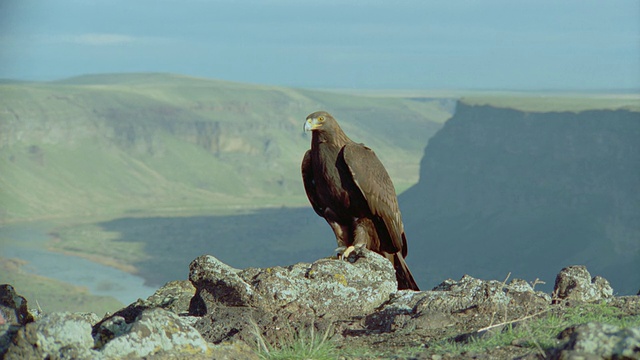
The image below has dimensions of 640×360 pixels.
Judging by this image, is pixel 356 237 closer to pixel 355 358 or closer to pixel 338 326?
pixel 338 326

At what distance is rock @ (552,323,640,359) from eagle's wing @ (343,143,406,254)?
7.19 m

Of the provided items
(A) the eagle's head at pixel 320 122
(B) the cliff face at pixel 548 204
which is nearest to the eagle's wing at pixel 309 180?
(A) the eagle's head at pixel 320 122

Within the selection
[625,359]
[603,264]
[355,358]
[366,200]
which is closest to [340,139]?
[366,200]

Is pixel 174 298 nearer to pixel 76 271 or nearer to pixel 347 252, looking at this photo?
pixel 347 252

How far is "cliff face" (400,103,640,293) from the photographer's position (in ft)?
522

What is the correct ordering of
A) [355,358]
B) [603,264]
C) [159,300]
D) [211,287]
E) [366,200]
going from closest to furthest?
[355,358]
[211,287]
[159,300]
[366,200]
[603,264]

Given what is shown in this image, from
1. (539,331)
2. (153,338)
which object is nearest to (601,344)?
(539,331)

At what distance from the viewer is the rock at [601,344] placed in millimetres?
5910

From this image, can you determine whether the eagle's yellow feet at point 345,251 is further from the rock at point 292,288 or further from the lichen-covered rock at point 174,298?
the lichen-covered rock at point 174,298

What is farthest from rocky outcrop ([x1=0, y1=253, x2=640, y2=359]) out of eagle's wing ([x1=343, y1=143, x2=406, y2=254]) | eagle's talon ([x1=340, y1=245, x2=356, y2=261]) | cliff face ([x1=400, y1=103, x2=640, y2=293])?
cliff face ([x1=400, y1=103, x2=640, y2=293])

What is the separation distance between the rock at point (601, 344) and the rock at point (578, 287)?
4.47 metres

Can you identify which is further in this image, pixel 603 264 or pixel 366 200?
pixel 603 264

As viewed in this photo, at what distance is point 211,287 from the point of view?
32.6ft

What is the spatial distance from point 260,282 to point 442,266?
17307 centimetres
